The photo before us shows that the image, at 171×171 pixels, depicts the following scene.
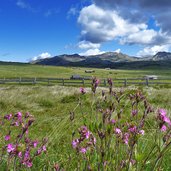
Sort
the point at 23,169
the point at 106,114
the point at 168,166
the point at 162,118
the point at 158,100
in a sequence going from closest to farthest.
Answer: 1. the point at 162,118
2. the point at 106,114
3. the point at 23,169
4. the point at 168,166
5. the point at 158,100

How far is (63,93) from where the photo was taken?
20688mm

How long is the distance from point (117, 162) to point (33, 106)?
14372 mm

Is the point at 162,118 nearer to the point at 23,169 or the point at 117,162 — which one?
the point at 117,162

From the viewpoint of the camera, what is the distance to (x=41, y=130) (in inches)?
411

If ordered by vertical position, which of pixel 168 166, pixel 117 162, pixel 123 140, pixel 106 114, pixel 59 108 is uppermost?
pixel 106 114

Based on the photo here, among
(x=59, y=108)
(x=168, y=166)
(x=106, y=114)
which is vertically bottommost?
(x=59, y=108)

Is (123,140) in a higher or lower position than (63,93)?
higher

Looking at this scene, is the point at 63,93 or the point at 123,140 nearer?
the point at 123,140

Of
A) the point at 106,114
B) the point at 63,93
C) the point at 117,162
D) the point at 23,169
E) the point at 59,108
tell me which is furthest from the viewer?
the point at 63,93

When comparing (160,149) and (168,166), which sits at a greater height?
(160,149)

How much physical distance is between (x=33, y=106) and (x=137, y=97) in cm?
1460

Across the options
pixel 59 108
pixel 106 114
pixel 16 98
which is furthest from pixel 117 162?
pixel 16 98

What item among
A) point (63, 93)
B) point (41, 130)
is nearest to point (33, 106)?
point (63, 93)

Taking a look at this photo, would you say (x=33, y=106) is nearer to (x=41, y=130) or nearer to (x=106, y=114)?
(x=41, y=130)
